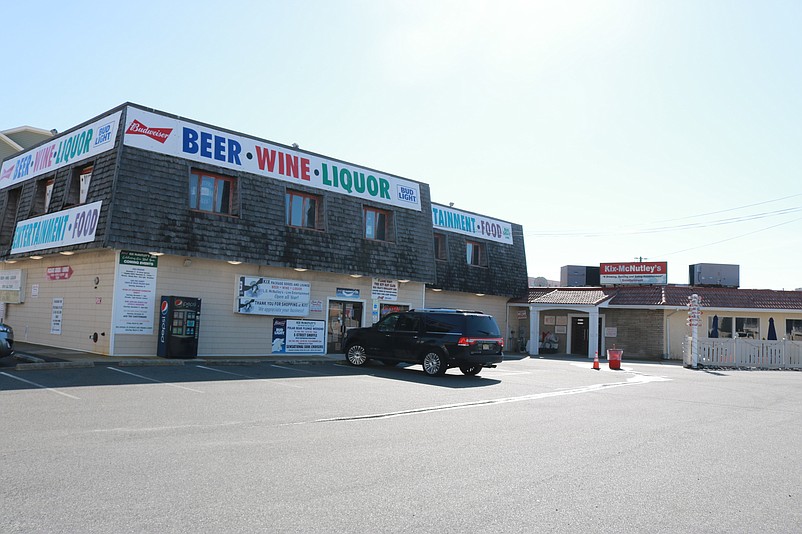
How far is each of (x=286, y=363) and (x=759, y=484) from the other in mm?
14680

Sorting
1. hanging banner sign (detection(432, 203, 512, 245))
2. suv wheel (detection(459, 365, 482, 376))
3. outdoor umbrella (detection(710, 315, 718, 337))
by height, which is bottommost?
suv wheel (detection(459, 365, 482, 376))

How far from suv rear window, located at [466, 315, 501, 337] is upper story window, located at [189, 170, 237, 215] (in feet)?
26.9

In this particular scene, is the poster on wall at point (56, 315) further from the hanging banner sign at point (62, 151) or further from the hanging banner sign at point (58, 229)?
the hanging banner sign at point (62, 151)

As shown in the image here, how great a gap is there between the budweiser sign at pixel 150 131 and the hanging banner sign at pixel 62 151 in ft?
1.59

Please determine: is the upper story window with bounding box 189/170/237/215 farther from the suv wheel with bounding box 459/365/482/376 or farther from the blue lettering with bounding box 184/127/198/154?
the suv wheel with bounding box 459/365/482/376

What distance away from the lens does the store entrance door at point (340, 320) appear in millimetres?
23156

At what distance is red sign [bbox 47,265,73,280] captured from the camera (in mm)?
20234

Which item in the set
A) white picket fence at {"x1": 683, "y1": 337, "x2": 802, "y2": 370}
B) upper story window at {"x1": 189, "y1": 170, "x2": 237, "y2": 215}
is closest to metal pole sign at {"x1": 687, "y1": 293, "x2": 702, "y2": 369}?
white picket fence at {"x1": 683, "y1": 337, "x2": 802, "y2": 370}

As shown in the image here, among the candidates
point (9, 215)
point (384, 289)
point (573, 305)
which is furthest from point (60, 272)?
point (573, 305)

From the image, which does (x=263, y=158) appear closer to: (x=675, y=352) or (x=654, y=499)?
(x=654, y=499)

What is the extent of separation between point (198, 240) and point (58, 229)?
4524 mm

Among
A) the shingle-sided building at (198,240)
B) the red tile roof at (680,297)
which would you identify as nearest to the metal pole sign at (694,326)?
the red tile roof at (680,297)

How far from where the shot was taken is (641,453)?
7.84 metres

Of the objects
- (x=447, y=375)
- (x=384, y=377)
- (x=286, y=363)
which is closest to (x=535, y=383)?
(x=447, y=375)
